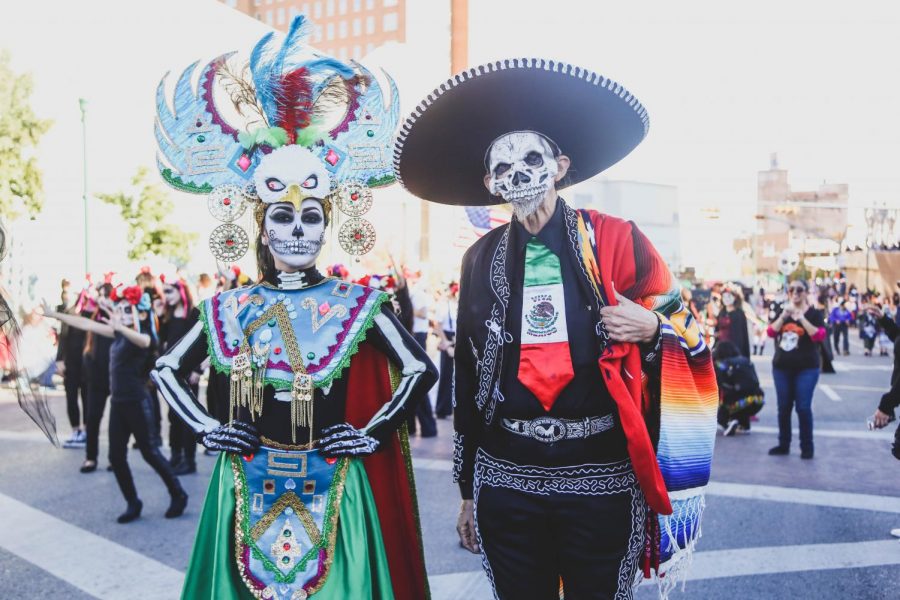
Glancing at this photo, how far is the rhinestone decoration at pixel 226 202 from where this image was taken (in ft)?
10.6

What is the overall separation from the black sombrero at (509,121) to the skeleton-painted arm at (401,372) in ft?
1.87

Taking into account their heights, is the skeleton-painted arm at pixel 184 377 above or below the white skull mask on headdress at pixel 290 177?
below

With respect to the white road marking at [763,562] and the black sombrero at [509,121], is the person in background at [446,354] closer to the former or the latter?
the white road marking at [763,562]

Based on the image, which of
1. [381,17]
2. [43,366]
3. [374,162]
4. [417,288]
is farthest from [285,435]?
[381,17]

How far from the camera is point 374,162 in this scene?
3.36 meters

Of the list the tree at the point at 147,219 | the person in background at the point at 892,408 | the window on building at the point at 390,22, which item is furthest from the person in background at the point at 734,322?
the window on building at the point at 390,22

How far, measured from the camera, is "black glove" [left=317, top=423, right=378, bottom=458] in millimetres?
2924

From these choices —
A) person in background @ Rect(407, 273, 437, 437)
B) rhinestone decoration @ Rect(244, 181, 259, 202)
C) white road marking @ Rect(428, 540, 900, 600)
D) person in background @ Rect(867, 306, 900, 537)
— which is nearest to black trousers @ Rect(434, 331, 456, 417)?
person in background @ Rect(407, 273, 437, 437)

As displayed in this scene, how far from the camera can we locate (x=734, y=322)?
9602 millimetres

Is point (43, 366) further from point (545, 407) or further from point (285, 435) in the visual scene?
point (545, 407)

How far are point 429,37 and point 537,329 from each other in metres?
70.9

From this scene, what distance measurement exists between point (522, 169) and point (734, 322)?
7713 mm

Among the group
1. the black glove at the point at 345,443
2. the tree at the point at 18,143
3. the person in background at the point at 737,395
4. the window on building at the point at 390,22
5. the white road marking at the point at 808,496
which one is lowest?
the white road marking at the point at 808,496

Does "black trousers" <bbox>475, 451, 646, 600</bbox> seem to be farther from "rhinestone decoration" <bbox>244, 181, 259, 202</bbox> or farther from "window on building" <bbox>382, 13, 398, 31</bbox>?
"window on building" <bbox>382, 13, 398, 31</bbox>
